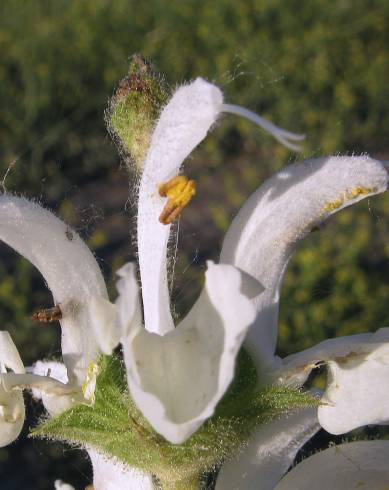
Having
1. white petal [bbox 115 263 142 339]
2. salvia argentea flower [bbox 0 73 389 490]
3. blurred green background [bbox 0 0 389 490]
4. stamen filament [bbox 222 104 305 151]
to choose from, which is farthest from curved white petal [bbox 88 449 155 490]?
blurred green background [bbox 0 0 389 490]

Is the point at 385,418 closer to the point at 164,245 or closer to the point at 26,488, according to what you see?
the point at 164,245

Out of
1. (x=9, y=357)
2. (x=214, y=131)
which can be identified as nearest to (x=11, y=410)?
(x=9, y=357)

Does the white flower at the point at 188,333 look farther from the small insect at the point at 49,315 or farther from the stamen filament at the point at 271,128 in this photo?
the small insect at the point at 49,315

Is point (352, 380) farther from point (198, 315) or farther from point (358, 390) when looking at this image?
point (198, 315)

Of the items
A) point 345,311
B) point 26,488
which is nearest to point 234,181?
point 345,311

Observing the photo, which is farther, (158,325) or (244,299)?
(158,325)
